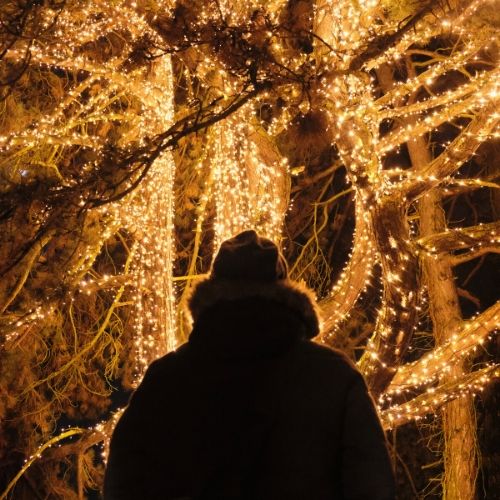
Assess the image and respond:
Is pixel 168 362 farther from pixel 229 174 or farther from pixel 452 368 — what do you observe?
pixel 452 368

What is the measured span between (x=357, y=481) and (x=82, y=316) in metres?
9.43

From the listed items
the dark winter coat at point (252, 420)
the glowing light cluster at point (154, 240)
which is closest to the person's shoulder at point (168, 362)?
the dark winter coat at point (252, 420)

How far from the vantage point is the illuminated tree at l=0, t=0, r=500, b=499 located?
14.0ft

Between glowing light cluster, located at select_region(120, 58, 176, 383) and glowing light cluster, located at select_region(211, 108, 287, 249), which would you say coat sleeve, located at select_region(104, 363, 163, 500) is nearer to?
glowing light cluster, located at select_region(120, 58, 176, 383)

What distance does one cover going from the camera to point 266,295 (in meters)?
2.12

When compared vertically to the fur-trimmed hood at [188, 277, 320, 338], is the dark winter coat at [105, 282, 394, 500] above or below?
below

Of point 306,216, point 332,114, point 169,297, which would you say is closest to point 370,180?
point 332,114

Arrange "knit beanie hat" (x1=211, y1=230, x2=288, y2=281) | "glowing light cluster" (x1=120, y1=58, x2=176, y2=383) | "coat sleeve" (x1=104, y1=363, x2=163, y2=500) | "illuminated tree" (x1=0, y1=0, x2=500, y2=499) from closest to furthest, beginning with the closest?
1. "coat sleeve" (x1=104, y1=363, x2=163, y2=500)
2. "knit beanie hat" (x1=211, y1=230, x2=288, y2=281)
3. "illuminated tree" (x1=0, y1=0, x2=500, y2=499)
4. "glowing light cluster" (x1=120, y1=58, x2=176, y2=383)

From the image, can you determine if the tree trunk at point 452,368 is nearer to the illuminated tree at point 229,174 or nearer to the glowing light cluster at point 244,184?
the illuminated tree at point 229,174

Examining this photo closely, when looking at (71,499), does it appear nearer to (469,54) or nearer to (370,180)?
(370,180)

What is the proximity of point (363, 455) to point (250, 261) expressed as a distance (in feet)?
1.83

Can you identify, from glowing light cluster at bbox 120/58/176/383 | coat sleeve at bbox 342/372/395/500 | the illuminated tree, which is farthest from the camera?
glowing light cluster at bbox 120/58/176/383

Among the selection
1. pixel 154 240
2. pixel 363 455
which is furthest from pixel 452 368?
pixel 363 455

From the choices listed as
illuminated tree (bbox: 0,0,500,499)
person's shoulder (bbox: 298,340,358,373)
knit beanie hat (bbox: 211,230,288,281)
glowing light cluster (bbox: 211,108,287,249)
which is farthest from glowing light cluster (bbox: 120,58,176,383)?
person's shoulder (bbox: 298,340,358,373)
